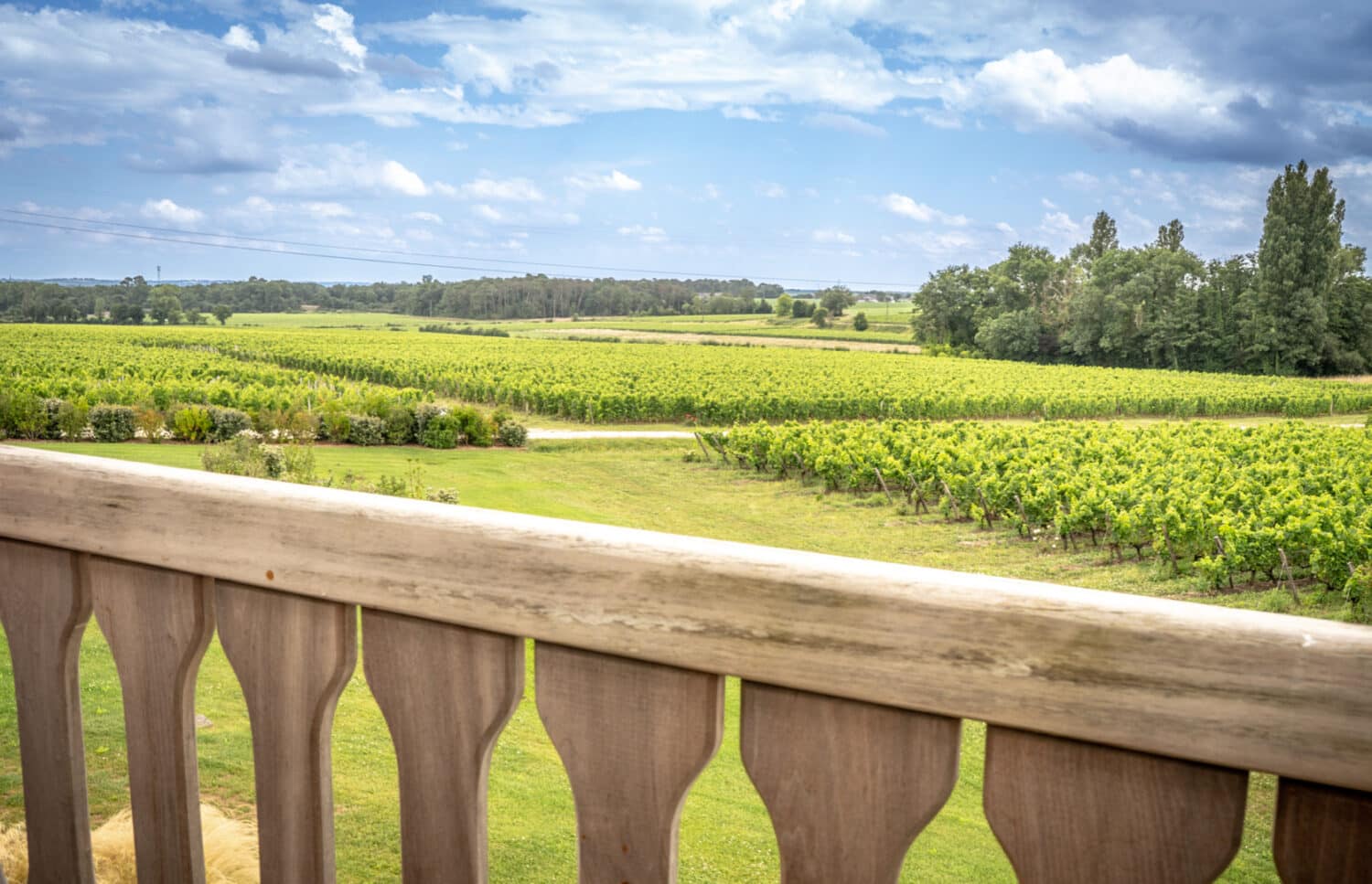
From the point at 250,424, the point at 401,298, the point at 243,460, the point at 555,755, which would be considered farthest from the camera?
the point at 401,298

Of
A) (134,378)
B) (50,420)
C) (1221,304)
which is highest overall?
(1221,304)

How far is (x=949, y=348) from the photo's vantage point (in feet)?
163

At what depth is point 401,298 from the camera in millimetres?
44906

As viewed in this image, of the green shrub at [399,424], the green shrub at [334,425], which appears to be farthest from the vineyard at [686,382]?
the green shrub at [399,424]

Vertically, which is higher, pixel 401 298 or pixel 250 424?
pixel 401 298

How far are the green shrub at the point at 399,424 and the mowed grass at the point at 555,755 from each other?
97.7 inches

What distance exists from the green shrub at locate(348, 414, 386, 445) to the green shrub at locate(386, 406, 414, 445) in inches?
6.9

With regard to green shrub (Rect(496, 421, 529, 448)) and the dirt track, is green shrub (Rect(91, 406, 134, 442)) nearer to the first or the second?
green shrub (Rect(496, 421, 529, 448))

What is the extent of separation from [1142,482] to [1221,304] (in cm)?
1712

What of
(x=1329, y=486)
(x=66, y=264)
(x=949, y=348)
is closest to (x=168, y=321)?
(x=66, y=264)

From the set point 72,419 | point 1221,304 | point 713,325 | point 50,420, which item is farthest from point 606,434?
point 713,325

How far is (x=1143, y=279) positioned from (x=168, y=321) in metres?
25.6

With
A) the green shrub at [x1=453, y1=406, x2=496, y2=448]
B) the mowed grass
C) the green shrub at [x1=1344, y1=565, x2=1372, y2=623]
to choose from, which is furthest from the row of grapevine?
the green shrub at [x1=1344, y1=565, x2=1372, y2=623]

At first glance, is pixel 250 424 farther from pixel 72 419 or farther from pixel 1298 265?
pixel 1298 265
